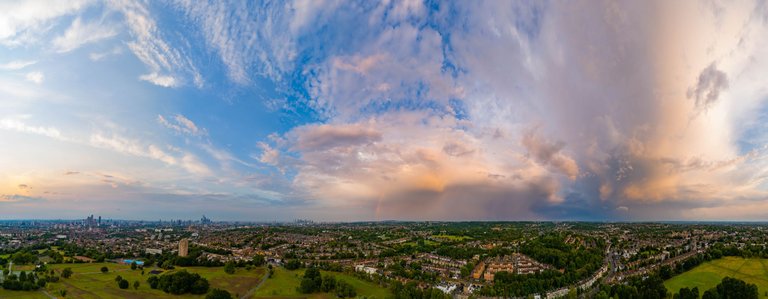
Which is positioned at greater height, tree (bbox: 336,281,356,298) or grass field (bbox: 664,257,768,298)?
grass field (bbox: 664,257,768,298)

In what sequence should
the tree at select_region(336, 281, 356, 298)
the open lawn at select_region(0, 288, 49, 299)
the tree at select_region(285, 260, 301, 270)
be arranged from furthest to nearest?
the tree at select_region(285, 260, 301, 270)
the tree at select_region(336, 281, 356, 298)
the open lawn at select_region(0, 288, 49, 299)

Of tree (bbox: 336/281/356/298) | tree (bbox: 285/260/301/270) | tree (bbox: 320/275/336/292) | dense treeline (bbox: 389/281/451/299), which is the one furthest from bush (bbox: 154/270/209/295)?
dense treeline (bbox: 389/281/451/299)

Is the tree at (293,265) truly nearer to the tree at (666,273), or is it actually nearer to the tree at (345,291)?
the tree at (345,291)

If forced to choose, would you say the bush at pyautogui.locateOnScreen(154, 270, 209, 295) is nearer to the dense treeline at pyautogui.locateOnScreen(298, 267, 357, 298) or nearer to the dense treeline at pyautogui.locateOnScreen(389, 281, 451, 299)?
the dense treeline at pyautogui.locateOnScreen(298, 267, 357, 298)

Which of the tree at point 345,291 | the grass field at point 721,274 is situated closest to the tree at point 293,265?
the tree at point 345,291

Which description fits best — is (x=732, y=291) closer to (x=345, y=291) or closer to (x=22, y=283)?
(x=345, y=291)

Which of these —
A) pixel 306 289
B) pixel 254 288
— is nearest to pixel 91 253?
pixel 254 288
